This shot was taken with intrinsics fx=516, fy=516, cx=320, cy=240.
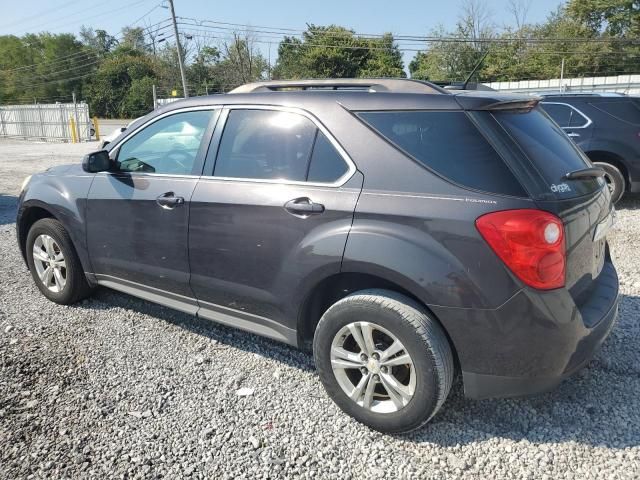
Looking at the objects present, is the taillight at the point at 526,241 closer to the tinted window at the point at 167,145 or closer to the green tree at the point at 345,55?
the tinted window at the point at 167,145

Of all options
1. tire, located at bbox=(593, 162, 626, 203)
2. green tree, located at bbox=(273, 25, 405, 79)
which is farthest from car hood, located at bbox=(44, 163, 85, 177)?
green tree, located at bbox=(273, 25, 405, 79)

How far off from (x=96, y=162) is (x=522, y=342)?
2.99 m

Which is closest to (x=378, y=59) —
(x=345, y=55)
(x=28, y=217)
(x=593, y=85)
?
(x=345, y=55)

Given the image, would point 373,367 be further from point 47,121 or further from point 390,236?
point 47,121

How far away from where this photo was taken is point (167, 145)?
364cm

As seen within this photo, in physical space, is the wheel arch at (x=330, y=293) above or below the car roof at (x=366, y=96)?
below

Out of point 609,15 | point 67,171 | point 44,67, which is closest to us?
point 67,171

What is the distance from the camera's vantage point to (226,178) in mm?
3125

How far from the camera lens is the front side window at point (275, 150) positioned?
109 inches

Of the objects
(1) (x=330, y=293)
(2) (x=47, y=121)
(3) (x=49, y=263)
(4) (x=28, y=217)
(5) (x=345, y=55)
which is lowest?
(3) (x=49, y=263)

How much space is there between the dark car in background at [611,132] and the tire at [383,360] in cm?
626

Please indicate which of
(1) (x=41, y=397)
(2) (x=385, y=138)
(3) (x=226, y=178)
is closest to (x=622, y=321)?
(2) (x=385, y=138)

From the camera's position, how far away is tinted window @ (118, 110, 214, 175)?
338cm

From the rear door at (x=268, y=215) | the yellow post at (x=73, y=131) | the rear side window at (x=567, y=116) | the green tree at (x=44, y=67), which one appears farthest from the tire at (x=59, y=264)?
the green tree at (x=44, y=67)
